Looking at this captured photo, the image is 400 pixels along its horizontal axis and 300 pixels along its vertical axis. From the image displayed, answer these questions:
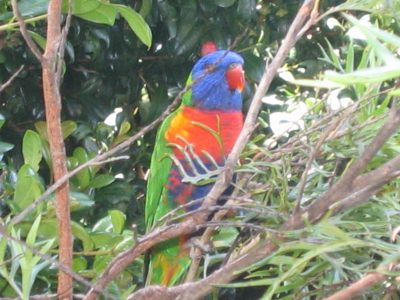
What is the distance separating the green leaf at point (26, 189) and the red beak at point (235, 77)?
68 centimetres

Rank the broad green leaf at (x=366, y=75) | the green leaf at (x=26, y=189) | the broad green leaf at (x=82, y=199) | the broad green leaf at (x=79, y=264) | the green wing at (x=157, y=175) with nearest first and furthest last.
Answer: the broad green leaf at (x=366, y=75) → the green leaf at (x=26, y=189) → the broad green leaf at (x=79, y=264) → the broad green leaf at (x=82, y=199) → the green wing at (x=157, y=175)

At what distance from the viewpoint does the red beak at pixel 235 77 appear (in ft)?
5.24

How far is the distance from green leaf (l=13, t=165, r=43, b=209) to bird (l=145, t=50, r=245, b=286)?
11.3 inches

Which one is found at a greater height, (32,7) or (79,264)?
(32,7)

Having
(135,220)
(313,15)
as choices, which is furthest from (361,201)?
(135,220)

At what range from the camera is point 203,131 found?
154cm

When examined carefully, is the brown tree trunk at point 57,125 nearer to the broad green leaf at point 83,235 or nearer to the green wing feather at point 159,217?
the broad green leaf at point 83,235

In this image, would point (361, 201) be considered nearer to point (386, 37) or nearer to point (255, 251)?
point (255, 251)

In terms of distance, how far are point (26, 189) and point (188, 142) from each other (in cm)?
46

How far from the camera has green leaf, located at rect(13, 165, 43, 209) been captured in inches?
39.3

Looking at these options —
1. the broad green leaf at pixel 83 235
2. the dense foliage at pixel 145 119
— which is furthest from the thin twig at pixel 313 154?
the broad green leaf at pixel 83 235

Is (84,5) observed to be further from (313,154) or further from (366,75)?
(366,75)

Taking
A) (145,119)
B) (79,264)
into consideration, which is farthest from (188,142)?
(79,264)

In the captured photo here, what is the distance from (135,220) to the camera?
1606mm
